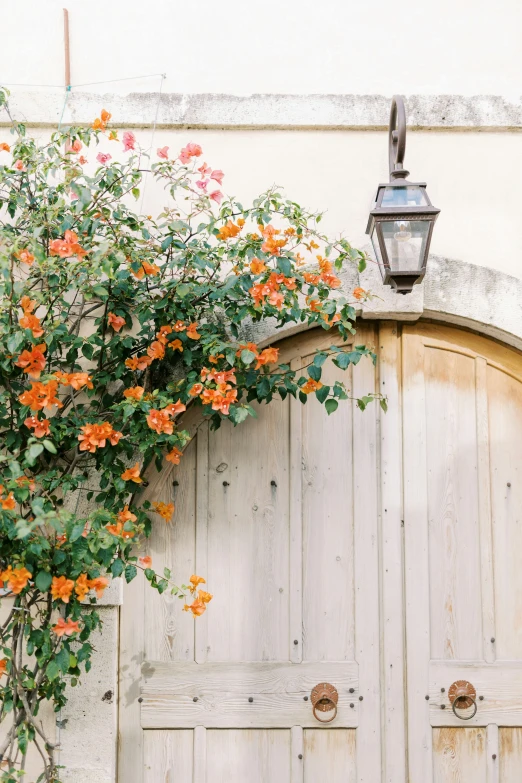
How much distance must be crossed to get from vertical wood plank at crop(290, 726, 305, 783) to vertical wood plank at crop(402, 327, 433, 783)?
399 mm

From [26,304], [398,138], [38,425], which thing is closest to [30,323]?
[26,304]

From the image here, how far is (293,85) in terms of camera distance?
11.5ft

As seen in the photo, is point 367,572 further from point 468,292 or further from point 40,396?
point 40,396

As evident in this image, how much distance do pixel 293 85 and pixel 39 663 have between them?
2.30 m

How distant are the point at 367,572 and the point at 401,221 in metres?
1.32

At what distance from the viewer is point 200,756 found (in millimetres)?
3314

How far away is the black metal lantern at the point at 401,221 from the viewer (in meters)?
2.96

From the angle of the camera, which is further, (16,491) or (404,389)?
(404,389)

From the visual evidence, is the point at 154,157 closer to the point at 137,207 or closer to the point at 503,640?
the point at 137,207

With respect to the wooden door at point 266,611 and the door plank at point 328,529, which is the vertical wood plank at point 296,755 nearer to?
the wooden door at point 266,611

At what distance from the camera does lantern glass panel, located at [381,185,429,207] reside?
117 inches

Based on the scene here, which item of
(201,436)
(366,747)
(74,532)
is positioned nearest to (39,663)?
(74,532)

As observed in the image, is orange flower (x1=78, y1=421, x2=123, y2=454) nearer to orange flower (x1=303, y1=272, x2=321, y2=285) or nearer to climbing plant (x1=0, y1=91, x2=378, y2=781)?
climbing plant (x1=0, y1=91, x2=378, y2=781)

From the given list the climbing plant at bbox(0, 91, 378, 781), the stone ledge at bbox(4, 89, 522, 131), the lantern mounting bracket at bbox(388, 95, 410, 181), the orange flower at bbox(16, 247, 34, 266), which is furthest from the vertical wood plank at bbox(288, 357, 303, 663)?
the orange flower at bbox(16, 247, 34, 266)
